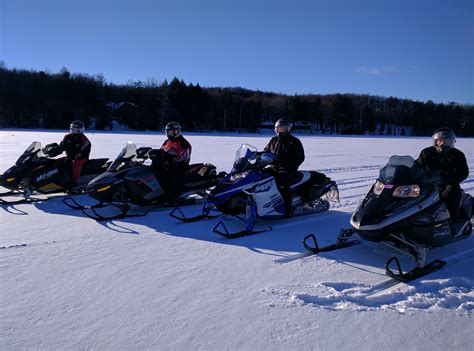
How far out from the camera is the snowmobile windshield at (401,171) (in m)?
4.18

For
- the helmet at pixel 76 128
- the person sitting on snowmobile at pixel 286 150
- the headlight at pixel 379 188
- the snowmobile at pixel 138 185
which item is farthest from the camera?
the helmet at pixel 76 128

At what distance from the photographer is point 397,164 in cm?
434

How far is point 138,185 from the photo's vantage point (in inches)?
244

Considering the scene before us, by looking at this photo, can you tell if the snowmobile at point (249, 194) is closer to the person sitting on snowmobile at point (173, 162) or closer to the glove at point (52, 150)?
the person sitting on snowmobile at point (173, 162)

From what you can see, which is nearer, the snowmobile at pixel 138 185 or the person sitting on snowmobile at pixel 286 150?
the snowmobile at pixel 138 185

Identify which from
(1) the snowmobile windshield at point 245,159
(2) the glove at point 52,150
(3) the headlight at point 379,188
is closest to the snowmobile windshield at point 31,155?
(2) the glove at point 52,150

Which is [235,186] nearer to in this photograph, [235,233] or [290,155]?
[235,233]

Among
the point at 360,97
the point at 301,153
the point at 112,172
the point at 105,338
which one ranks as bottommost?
the point at 105,338

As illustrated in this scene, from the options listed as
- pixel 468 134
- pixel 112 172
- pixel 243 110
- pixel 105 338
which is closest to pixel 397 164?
pixel 105 338

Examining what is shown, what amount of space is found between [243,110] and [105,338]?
199 feet

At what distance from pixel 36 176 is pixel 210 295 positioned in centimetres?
501

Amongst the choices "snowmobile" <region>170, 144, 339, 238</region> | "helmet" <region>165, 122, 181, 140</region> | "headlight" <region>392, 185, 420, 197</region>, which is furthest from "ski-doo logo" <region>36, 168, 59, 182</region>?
"headlight" <region>392, 185, 420, 197</region>

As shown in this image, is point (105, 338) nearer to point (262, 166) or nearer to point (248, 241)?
point (248, 241)

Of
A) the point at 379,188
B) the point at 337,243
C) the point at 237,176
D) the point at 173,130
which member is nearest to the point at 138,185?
the point at 173,130
